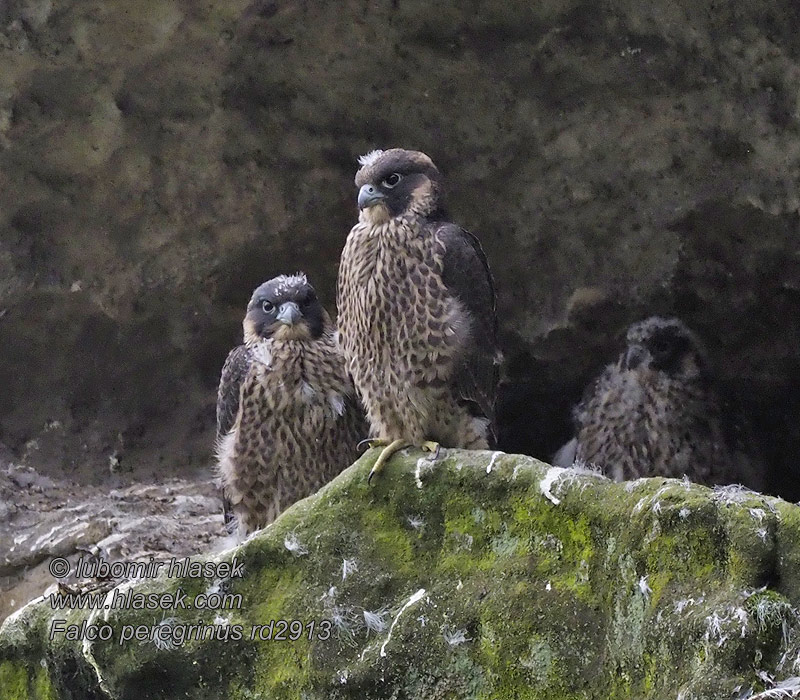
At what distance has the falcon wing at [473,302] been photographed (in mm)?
3883

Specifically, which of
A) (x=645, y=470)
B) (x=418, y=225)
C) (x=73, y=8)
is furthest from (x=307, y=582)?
(x=73, y=8)

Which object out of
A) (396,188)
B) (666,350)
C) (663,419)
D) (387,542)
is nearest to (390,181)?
(396,188)

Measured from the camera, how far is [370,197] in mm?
3969

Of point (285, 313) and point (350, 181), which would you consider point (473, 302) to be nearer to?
point (285, 313)

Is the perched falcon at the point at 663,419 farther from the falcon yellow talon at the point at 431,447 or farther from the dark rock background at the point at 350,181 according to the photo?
the falcon yellow talon at the point at 431,447

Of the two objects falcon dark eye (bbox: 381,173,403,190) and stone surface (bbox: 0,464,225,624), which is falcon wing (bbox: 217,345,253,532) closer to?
stone surface (bbox: 0,464,225,624)

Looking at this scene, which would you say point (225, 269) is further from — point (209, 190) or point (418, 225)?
point (418, 225)

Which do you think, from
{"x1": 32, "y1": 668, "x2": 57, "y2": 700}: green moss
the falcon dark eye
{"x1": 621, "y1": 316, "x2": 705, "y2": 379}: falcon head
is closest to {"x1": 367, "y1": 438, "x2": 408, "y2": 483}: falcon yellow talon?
the falcon dark eye

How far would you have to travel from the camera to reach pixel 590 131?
460 centimetres

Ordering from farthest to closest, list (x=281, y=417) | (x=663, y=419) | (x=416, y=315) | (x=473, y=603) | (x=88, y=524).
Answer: (x=663, y=419) → (x=88, y=524) → (x=281, y=417) → (x=416, y=315) → (x=473, y=603)

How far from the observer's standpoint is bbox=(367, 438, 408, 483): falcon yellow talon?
344 centimetres

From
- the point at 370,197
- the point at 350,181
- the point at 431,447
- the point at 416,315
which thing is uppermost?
the point at 350,181

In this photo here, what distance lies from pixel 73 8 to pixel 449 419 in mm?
1946

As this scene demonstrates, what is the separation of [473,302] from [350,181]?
4.04ft
